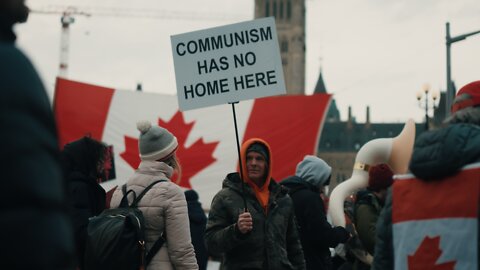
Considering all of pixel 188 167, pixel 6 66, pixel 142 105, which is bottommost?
pixel 188 167

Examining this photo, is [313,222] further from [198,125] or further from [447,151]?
[198,125]

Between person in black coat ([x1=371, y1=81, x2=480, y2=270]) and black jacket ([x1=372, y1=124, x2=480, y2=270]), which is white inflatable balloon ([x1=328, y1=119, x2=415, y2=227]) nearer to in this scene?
person in black coat ([x1=371, y1=81, x2=480, y2=270])

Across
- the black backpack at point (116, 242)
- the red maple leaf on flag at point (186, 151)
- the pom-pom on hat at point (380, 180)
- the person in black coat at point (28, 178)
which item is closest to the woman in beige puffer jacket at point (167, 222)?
the black backpack at point (116, 242)

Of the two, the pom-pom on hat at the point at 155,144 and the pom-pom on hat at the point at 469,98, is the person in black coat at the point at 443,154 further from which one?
the pom-pom on hat at the point at 155,144

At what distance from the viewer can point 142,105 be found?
18.6 metres

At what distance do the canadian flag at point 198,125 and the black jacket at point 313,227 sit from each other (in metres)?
11.3

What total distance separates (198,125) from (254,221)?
13457 millimetres

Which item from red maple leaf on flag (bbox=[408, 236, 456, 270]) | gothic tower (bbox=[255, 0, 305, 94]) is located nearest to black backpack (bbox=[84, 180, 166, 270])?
red maple leaf on flag (bbox=[408, 236, 456, 270])

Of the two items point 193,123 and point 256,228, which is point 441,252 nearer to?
point 256,228

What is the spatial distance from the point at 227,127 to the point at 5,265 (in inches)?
688

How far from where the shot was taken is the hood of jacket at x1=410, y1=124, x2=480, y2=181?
2953 millimetres

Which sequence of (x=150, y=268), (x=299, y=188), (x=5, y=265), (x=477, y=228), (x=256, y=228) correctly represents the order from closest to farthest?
(x=5, y=265)
(x=477, y=228)
(x=150, y=268)
(x=256, y=228)
(x=299, y=188)

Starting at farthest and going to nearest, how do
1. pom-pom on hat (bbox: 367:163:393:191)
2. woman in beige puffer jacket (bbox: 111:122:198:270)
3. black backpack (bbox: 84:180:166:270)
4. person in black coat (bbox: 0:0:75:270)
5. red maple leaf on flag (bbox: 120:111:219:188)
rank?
red maple leaf on flag (bbox: 120:111:219:188) < pom-pom on hat (bbox: 367:163:393:191) < woman in beige puffer jacket (bbox: 111:122:198:270) < black backpack (bbox: 84:180:166:270) < person in black coat (bbox: 0:0:75:270)

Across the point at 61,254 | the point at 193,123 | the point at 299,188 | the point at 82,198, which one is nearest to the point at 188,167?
the point at 193,123
